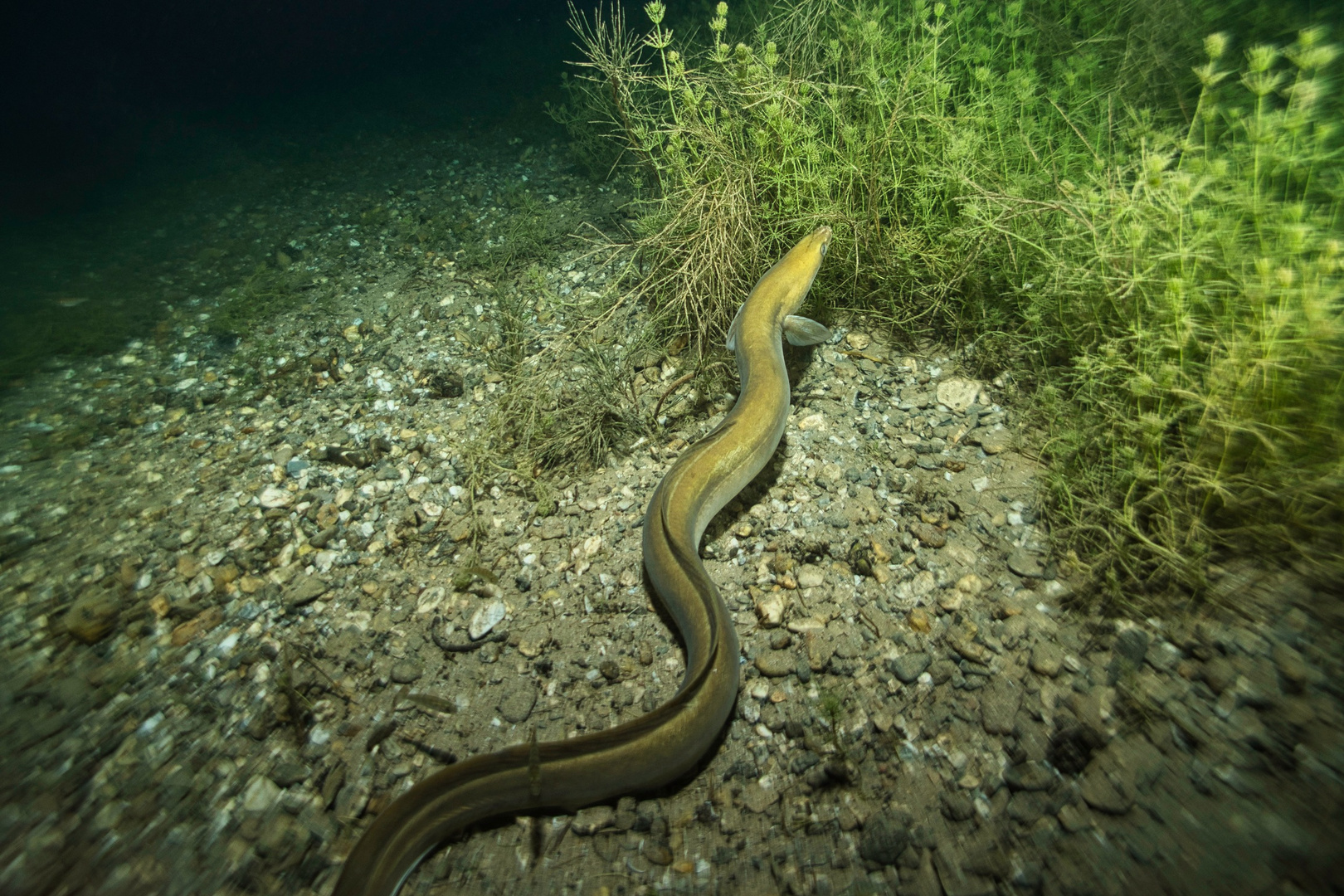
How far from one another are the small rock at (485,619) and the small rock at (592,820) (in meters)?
0.92

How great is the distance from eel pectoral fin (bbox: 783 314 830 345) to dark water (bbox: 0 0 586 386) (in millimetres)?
5554

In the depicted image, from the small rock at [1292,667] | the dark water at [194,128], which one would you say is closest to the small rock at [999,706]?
the small rock at [1292,667]

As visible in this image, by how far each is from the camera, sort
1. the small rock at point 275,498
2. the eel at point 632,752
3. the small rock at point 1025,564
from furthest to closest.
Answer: the small rock at point 275,498
the small rock at point 1025,564
the eel at point 632,752

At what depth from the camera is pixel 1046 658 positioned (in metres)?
2.00

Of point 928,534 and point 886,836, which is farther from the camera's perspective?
point 928,534

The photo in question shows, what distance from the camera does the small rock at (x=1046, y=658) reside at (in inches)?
77.6

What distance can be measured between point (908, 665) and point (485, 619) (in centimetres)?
190

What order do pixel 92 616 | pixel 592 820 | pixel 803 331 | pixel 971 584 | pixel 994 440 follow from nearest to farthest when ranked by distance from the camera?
pixel 592 820, pixel 971 584, pixel 92 616, pixel 994 440, pixel 803 331

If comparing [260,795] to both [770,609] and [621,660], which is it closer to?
[621,660]

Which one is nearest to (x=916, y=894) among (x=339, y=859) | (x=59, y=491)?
(x=339, y=859)

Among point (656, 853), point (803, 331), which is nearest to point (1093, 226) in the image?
point (803, 331)

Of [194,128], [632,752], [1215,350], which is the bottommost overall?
[632,752]

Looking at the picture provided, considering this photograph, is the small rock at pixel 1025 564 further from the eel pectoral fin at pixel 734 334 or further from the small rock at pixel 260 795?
the small rock at pixel 260 795

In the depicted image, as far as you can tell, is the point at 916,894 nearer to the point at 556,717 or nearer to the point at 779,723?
the point at 779,723
